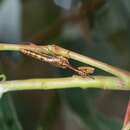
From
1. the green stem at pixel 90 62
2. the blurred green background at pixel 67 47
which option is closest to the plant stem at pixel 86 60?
the green stem at pixel 90 62

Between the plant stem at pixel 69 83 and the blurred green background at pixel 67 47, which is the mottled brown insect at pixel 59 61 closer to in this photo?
the plant stem at pixel 69 83

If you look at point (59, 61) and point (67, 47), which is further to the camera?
point (67, 47)

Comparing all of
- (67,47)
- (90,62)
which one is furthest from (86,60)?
(67,47)

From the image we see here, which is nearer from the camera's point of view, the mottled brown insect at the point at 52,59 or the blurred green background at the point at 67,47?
the mottled brown insect at the point at 52,59

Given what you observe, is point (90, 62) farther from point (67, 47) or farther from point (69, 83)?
point (67, 47)

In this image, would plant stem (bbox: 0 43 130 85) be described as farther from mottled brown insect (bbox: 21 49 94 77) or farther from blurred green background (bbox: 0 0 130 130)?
blurred green background (bbox: 0 0 130 130)

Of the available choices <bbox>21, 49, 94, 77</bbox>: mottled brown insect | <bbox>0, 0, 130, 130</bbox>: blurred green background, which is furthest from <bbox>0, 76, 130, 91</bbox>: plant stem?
<bbox>0, 0, 130, 130</bbox>: blurred green background

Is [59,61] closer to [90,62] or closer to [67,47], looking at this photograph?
[90,62]
